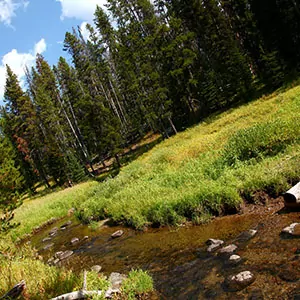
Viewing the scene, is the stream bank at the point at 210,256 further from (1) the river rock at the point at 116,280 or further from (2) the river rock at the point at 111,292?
(2) the river rock at the point at 111,292

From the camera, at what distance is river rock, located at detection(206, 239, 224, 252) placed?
26.3 ft

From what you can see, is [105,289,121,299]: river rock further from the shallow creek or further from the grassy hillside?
the grassy hillside

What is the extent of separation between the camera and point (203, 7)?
125 ft

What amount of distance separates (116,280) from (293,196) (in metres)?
5.36

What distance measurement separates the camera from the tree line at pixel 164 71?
30.5 meters

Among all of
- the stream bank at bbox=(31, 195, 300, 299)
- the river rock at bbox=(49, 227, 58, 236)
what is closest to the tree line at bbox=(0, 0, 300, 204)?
the river rock at bbox=(49, 227, 58, 236)

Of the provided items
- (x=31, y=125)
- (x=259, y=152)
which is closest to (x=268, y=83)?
(x=259, y=152)

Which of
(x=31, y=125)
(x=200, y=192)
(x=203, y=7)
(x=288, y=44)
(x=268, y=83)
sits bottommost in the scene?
(x=200, y=192)

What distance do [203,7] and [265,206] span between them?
3512 centimetres

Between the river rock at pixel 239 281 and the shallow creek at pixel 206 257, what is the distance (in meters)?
0.11

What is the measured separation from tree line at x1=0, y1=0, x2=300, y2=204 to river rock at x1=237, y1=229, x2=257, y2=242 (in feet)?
74.3

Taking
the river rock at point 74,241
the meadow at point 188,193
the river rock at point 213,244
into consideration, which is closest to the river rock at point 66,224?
the meadow at point 188,193

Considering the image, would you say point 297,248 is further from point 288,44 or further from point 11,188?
point 288,44

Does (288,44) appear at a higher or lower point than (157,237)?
higher
